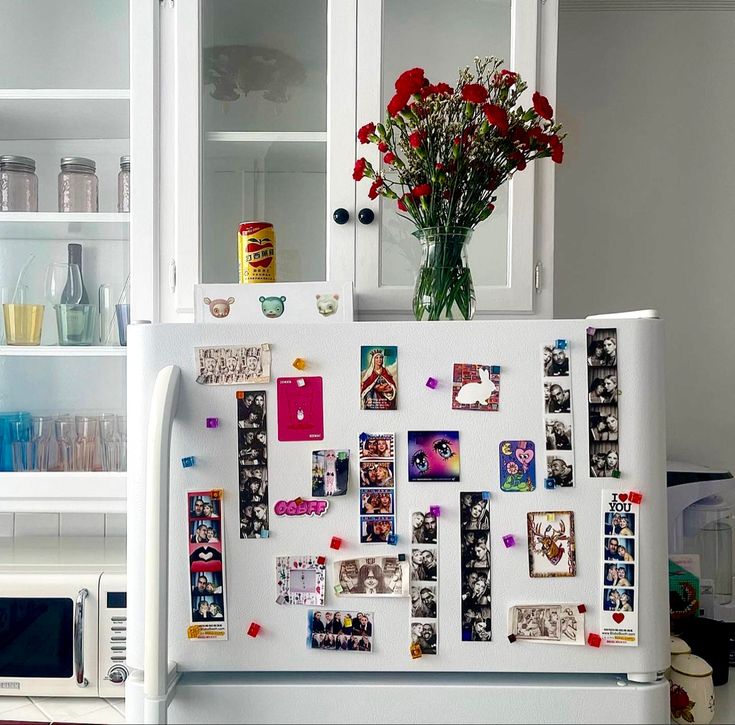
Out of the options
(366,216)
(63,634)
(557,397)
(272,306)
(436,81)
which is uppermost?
(436,81)

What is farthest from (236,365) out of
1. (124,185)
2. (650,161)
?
(650,161)

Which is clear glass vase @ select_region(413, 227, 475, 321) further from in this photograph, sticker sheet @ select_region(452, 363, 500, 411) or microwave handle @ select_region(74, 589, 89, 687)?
microwave handle @ select_region(74, 589, 89, 687)

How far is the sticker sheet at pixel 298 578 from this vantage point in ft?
3.48

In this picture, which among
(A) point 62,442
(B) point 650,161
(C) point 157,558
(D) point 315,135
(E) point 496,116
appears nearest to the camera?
(C) point 157,558

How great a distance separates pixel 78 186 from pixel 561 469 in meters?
1.22

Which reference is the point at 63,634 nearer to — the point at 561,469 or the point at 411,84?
the point at 561,469

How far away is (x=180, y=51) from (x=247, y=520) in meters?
0.93

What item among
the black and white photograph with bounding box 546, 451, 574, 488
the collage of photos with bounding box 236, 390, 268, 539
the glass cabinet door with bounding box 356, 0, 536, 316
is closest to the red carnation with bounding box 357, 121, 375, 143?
the glass cabinet door with bounding box 356, 0, 536, 316

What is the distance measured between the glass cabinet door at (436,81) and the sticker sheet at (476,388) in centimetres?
41

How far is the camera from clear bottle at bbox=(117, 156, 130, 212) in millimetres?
1657

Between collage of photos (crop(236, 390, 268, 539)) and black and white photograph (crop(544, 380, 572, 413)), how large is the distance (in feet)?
1.29

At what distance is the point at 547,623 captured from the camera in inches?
41.4

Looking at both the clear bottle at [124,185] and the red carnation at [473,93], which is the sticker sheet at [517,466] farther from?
the clear bottle at [124,185]

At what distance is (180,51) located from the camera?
147cm
